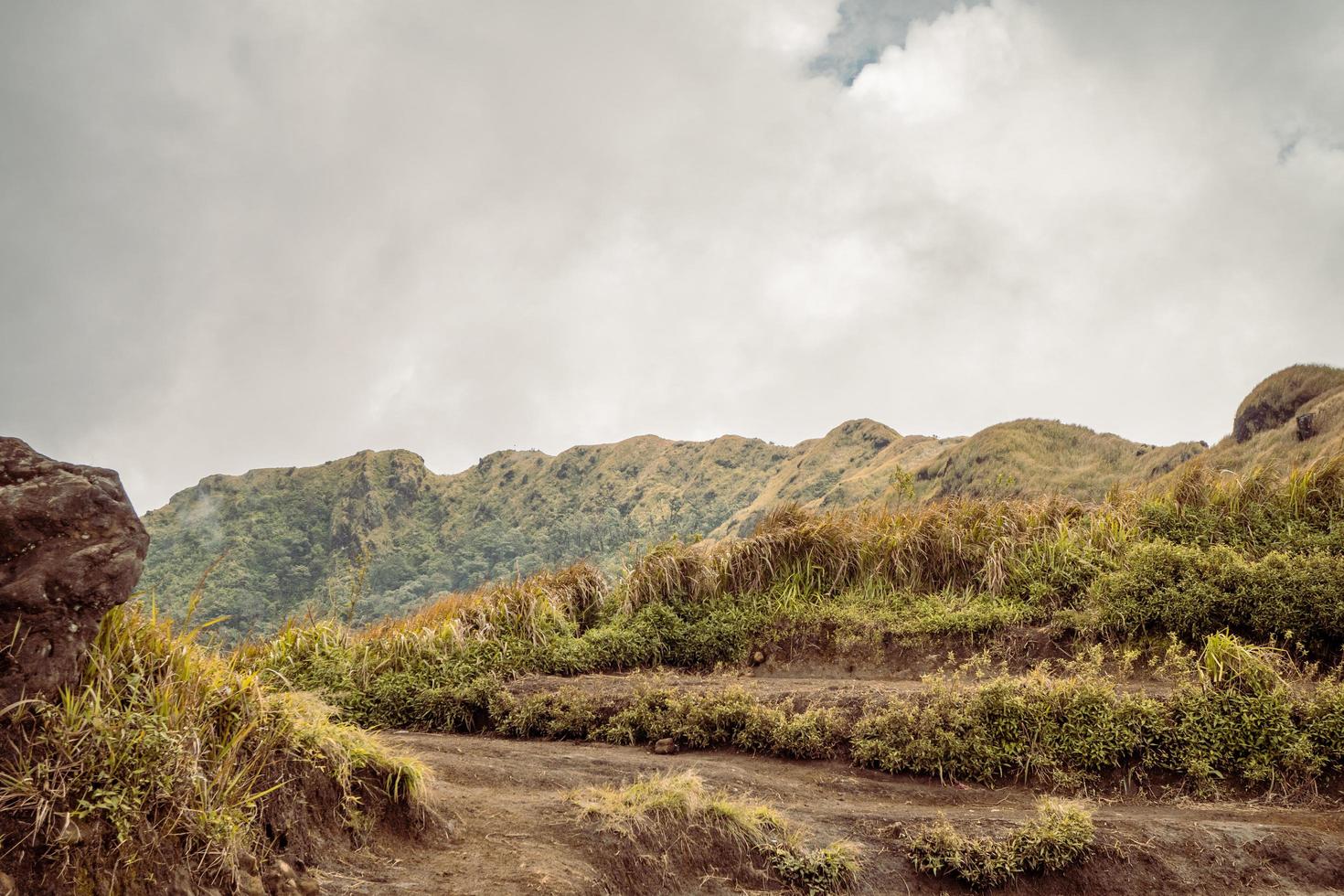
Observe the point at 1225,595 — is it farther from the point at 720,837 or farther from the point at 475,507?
the point at 475,507

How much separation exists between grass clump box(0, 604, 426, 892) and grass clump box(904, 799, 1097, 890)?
3290 millimetres

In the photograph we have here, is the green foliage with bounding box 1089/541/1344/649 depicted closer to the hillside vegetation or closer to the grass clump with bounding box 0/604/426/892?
the hillside vegetation

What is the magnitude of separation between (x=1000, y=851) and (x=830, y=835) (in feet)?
3.32

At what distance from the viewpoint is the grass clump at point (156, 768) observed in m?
2.88

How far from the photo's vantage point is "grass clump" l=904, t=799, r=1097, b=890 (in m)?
4.73

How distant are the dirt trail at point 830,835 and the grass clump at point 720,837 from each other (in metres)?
0.13

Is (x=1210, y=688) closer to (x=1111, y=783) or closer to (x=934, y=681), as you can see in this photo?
(x=1111, y=783)

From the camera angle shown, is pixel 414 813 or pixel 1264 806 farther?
pixel 1264 806

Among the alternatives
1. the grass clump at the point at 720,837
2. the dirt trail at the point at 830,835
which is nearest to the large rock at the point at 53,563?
the dirt trail at the point at 830,835

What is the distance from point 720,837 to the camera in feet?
15.4

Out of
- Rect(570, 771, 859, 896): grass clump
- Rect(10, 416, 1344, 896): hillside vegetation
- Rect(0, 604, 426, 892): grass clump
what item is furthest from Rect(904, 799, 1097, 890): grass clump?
Rect(0, 604, 426, 892): grass clump

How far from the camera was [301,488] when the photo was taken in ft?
354

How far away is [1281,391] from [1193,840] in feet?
50.5

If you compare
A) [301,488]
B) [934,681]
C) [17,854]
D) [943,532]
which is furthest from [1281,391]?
[301,488]
